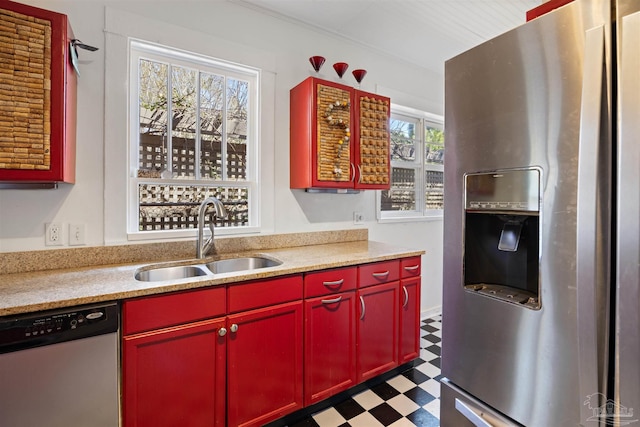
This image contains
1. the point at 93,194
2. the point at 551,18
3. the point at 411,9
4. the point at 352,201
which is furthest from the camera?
the point at 352,201

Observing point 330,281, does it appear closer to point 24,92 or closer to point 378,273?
point 378,273

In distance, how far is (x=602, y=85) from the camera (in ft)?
2.67

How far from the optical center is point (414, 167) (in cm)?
343

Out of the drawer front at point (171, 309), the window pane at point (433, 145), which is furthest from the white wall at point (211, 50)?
the drawer front at point (171, 309)

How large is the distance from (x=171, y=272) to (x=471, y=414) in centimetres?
167

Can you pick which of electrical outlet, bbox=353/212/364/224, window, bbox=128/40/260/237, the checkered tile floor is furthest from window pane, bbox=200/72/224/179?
the checkered tile floor

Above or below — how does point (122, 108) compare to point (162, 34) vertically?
below

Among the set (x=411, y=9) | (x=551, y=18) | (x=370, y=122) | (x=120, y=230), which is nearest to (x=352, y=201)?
(x=370, y=122)

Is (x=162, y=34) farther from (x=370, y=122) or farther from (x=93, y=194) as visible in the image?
(x=370, y=122)

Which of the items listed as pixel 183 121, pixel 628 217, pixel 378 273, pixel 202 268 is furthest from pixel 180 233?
pixel 628 217

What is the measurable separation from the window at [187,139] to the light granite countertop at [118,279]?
355 millimetres

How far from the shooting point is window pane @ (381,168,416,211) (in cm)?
326

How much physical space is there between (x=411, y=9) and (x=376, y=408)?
9.32 feet

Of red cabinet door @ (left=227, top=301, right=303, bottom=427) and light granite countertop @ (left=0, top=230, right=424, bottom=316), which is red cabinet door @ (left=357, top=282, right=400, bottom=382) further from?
red cabinet door @ (left=227, top=301, right=303, bottom=427)
